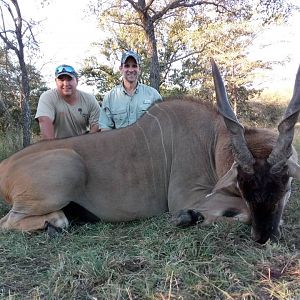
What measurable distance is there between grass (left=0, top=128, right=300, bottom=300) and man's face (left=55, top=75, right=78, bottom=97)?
217 cm

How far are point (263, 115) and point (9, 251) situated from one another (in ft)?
67.4

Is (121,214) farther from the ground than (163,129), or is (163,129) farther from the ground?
(163,129)

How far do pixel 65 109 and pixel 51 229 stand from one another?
206 centimetres

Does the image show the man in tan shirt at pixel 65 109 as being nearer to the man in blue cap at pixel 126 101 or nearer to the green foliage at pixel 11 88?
the man in blue cap at pixel 126 101

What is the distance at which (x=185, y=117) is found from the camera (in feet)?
11.1

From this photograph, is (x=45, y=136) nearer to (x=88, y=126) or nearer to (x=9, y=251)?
(x=88, y=126)

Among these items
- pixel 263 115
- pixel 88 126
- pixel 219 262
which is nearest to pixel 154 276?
Answer: pixel 219 262

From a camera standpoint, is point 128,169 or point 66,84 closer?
point 128,169

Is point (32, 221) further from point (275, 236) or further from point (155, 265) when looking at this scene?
point (275, 236)

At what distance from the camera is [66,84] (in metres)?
4.64

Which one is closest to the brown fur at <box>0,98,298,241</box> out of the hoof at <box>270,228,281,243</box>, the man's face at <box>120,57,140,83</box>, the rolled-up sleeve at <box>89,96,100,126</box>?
the hoof at <box>270,228,281,243</box>

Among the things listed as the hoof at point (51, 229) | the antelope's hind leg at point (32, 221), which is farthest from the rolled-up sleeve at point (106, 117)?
the hoof at point (51, 229)

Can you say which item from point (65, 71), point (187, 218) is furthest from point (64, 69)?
point (187, 218)

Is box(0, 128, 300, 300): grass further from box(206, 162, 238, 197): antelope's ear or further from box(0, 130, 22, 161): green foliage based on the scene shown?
box(0, 130, 22, 161): green foliage
